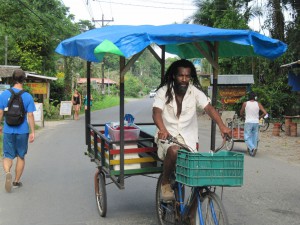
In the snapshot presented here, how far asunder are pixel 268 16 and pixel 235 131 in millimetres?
13744

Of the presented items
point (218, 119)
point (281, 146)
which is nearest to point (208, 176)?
point (218, 119)

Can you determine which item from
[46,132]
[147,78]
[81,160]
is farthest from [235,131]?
[147,78]

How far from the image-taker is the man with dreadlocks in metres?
4.52

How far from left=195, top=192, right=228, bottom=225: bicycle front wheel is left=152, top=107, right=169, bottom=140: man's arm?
721 millimetres

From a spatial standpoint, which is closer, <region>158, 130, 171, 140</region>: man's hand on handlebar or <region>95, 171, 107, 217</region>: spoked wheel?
<region>158, 130, 171, 140</region>: man's hand on handlebar

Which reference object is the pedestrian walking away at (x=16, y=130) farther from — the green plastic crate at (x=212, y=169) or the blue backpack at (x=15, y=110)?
the green plastic crate at (x=212, y=169)

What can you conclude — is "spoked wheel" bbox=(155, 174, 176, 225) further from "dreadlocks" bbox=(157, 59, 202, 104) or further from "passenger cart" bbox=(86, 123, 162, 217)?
"dreadlocks" bbox=(157, 59, 202, 104)

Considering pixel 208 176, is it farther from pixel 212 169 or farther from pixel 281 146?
pixel 281 146

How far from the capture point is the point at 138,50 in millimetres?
4152

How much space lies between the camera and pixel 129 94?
83.2 m

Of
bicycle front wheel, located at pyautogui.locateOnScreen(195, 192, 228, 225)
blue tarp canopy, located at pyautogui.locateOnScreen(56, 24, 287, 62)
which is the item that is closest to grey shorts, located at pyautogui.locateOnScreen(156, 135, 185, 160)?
bicycle front wheel, located at pyautogui.locateOnScreen(195, 192, 228, 225)

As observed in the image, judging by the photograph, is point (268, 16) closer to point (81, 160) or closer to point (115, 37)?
point (81, 160)

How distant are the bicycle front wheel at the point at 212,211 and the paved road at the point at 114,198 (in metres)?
1.45

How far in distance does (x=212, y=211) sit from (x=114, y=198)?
294cm
